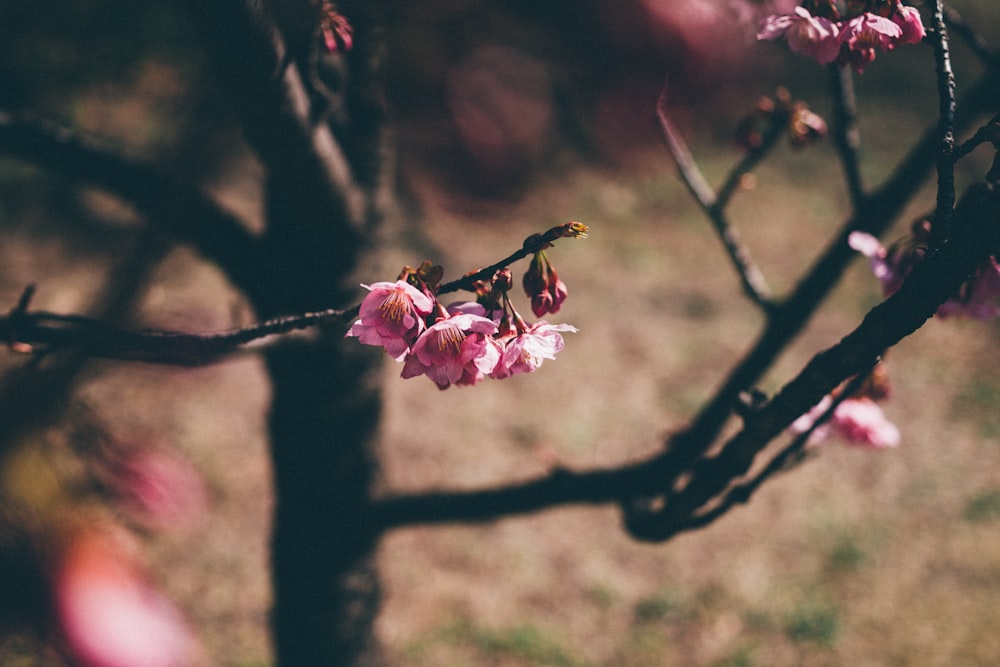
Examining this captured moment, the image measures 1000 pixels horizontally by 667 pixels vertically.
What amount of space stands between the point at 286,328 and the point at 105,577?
1.12m

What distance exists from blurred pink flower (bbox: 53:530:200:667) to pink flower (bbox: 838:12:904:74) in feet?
4.78

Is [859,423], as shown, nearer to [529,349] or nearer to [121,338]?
[529,349]

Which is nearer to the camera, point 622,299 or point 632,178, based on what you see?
point 622,299

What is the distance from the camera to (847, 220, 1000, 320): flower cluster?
95 centimetres

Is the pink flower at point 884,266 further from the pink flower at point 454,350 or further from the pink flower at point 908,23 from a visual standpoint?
the pink flower at point 454,350

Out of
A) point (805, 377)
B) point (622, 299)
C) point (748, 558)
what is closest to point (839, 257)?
point (805, 377)

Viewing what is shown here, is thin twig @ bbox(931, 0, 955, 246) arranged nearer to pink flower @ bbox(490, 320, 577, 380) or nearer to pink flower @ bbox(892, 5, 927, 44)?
pink flower @ bbox(892, 5, 927, 44)

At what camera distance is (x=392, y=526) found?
164cm

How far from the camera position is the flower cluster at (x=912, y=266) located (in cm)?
95

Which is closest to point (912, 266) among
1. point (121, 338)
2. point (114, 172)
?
point (121, 338)

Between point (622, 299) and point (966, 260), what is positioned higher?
point (966, 260)

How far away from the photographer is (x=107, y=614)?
1677 millimetres

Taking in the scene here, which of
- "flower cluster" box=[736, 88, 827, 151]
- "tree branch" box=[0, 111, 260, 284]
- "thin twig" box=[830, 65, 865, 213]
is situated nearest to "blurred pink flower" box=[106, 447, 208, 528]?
"tree branch" box=[0, 111, 260, 284]

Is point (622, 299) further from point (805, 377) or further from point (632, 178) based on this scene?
point (805, 377)
